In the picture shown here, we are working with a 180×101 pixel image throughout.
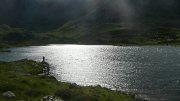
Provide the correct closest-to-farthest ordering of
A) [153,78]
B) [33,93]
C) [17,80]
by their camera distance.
Answer: [33,93], [17,80], [153,78]

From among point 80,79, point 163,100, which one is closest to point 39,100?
point 163,100

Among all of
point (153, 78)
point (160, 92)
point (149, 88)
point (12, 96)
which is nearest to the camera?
point (12, 96)

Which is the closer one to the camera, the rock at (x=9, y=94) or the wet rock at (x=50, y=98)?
the rock at (x=9, y=94)

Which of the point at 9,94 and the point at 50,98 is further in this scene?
the point at 50,98

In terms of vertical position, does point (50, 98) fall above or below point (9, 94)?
below

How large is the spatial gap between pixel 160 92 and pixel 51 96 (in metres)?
40.1

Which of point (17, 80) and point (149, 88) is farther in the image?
point (149, 88)

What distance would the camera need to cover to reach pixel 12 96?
5641cm

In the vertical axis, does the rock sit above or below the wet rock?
above

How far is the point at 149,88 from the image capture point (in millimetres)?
94438

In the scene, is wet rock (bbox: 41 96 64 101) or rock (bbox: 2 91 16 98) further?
wet rock (bbox: 41 96 64 101)

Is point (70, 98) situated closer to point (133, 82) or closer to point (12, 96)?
point (12, 96)

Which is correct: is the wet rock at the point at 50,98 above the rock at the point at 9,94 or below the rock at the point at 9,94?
below

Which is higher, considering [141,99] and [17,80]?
[17,80]
